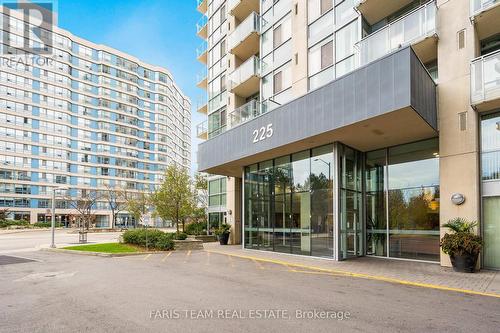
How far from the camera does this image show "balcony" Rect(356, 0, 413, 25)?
15.2 m

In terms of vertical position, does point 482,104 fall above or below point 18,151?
below

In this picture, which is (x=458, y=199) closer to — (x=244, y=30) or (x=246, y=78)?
(x=246, y=78)

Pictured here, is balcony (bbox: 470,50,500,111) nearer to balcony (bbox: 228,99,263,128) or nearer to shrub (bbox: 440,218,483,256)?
shrub (bbox: 440,218,483,256)

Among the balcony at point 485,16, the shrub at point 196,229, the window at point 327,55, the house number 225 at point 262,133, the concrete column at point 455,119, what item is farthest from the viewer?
the shrub at point 196,229

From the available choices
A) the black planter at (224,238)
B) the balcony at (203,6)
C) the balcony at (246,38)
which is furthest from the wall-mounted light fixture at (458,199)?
the balcony at (203,6)

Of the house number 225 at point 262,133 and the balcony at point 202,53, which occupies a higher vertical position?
the balcony at point 202,53

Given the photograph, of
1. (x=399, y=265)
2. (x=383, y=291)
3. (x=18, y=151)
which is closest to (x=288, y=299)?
(x=383, y=291)

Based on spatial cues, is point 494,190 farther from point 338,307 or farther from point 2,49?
point 2,49

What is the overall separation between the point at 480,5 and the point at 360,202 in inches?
359

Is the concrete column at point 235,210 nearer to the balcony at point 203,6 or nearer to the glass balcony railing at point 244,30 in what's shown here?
the glass balcony railing at point 244,30

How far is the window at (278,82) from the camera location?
21.0 m

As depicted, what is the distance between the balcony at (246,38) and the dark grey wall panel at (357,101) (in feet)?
30.5

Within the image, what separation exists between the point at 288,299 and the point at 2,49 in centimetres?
8399

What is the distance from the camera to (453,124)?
13.1m
